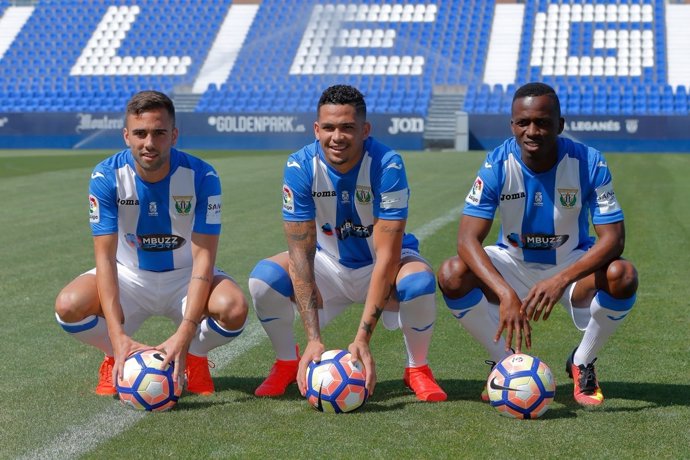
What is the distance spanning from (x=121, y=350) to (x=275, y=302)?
0.79 meters

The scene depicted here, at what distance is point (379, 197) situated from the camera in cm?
468

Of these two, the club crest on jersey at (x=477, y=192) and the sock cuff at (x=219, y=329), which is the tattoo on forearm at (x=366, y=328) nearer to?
the sock cuff at (x=219, y=329)

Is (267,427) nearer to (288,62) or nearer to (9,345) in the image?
(9,345)

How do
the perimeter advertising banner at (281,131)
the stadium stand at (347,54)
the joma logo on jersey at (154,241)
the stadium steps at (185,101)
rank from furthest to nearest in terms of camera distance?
the stadium steps at (185,101)
the stadium stand at (347,54)
the perimeter advertising banner at (281,131)
the joma logo on jersey at (154,241)

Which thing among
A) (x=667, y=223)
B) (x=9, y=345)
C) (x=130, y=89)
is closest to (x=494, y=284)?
(x=9, y=345)

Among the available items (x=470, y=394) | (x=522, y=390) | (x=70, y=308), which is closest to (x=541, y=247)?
(x=470, y=394)

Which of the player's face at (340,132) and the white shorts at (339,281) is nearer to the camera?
the player's face at (340,132)

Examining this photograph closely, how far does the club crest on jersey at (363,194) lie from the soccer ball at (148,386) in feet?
4.01

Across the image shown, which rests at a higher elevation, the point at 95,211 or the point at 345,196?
the point at 345,196

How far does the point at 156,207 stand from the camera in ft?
15.7

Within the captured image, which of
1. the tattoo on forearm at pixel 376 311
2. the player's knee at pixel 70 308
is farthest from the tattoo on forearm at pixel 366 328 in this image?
the player's knee at pixel 70 308

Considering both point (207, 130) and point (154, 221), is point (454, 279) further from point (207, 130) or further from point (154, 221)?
point (207, 130)

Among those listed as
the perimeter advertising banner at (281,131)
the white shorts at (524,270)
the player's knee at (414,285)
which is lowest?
the player's knee at (414,285)

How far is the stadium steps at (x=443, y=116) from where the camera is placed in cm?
3130
